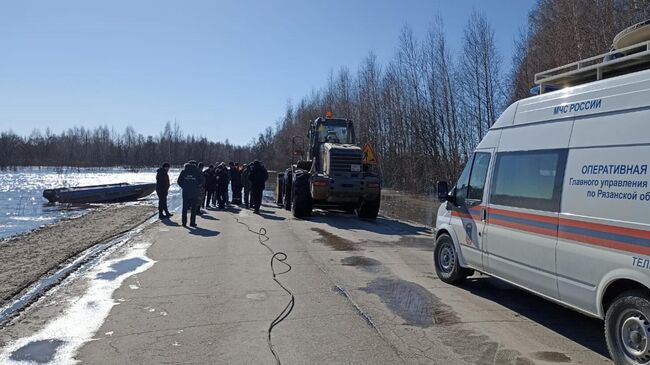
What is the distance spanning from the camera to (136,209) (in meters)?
22.4

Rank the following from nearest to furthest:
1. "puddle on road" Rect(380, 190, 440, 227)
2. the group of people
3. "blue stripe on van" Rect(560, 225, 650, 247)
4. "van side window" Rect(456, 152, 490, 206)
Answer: "blue stripe on van" Rect(560, 225, 650, 247) < "van side window" Rect(456, 152, 490, 206) < the group of people < "puddle on road" Rect(380, 190, 440, 227)

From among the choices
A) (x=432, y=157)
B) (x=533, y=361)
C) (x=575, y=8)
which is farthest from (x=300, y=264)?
(x=432, y=157)

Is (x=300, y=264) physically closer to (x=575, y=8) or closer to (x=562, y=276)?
(x=562, y=276)

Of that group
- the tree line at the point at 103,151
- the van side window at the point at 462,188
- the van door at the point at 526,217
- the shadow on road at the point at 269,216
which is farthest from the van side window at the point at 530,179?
the tree line at the point at 103,151

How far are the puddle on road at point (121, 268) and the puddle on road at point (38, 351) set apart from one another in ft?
10.6

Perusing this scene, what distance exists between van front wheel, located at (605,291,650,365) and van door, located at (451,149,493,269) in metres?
2.37

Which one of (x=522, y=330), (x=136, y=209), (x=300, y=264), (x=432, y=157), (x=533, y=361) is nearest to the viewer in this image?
(x=533, y=361)

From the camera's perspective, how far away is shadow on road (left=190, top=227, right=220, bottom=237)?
14.0 metres

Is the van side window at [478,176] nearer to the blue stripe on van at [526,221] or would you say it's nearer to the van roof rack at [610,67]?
the blue stripe on van at [526,221]

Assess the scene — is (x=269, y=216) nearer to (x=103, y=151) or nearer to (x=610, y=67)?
(x=610, y=67)

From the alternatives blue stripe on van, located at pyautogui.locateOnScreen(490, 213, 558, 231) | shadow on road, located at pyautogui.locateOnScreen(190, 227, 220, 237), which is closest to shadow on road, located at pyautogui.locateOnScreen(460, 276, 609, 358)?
blue stripe on van, located at pyautogui.locateOnScreen(490, 213, 558, 231)

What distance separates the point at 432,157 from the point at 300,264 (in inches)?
1094

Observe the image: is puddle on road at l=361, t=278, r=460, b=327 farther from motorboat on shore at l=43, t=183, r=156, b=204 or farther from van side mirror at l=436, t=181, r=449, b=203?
motorboat on shore at l=43, t=183, r=156, b=204

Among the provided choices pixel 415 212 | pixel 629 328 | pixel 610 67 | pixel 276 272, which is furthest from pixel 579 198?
pixel 415 212
